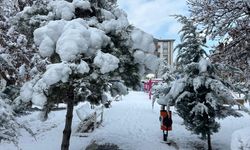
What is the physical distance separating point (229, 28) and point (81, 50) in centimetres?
440

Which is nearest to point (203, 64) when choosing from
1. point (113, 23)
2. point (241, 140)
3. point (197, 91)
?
point (197, 91)

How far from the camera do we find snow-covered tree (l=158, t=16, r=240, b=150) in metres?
10.8

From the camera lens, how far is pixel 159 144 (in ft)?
37.9

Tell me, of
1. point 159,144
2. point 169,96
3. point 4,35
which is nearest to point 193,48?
point 169,96

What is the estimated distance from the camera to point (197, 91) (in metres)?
11.2

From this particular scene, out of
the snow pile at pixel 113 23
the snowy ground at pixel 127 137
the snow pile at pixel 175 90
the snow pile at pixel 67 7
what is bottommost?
the snowy ground at pixel 127 137

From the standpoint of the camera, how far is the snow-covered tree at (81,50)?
7891 millimetres

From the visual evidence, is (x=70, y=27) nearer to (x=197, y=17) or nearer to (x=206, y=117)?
(x=197, y=17)

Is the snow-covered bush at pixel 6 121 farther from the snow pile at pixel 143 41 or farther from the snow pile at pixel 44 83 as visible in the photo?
the snow pile at pixel 143 41

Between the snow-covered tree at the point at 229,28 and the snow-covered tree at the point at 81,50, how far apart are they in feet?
6.67

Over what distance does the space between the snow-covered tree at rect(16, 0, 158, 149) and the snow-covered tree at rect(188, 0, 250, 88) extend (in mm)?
2032

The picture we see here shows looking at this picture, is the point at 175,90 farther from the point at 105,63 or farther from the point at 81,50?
the point at 81,50

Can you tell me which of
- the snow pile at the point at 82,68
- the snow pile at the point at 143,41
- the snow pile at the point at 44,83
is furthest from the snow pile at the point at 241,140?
the snow pile at the point at 143,41

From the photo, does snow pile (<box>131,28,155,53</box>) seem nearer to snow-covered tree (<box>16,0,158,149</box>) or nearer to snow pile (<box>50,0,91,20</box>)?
snow-covered tree (<box>16,0,158,149</box>)
